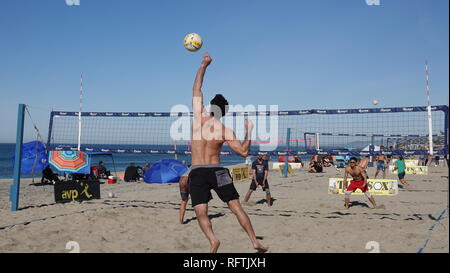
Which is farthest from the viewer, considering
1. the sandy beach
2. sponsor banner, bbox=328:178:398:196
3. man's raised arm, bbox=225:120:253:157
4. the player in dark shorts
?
sponsor banner, bbox=328:178:398:196

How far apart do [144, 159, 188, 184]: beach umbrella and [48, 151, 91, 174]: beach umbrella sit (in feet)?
Result: 14.0

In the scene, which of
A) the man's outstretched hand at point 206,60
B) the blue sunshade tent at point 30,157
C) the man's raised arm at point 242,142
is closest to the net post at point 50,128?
the blue sunshade tent at point 30,157

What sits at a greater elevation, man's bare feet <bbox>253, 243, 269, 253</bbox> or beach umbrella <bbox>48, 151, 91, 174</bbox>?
beach umbrella <bbox>48, 151, 91, 174</bbox>

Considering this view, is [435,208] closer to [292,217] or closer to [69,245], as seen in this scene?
[292,217]

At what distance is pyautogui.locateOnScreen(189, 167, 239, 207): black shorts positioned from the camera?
383cm

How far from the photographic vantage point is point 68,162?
10938 millimetres

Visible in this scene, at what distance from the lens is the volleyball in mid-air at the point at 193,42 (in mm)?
6055

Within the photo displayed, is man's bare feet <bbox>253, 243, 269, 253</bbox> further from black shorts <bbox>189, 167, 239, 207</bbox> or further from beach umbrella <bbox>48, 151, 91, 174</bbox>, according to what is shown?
beach umbrella <bbox>48, 151, 91, 174</bbox>

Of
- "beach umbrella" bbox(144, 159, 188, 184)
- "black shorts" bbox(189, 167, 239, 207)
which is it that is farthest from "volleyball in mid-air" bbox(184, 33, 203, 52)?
"beach umbrella" bbox(144, 159, 188, 184)
